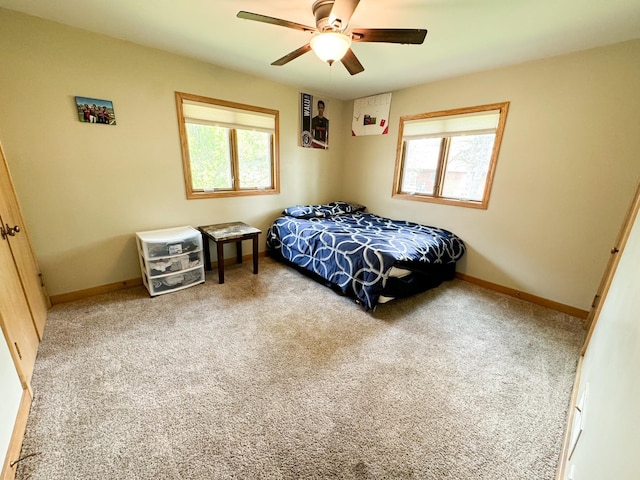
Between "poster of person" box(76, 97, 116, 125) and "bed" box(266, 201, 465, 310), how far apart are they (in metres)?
2.05

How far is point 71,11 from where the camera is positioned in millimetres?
1953

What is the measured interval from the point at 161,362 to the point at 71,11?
265 cm

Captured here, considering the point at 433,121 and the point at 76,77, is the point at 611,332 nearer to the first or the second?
Result: the point at 433,121

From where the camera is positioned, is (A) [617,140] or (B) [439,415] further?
(A) [617,140]

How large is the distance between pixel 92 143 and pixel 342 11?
2422 millimetres

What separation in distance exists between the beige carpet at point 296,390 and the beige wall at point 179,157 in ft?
1.73

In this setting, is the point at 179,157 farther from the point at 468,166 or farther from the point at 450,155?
the point at 468,166

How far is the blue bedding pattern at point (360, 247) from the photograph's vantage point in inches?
96.7

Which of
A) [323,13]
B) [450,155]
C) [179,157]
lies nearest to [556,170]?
[450,155]

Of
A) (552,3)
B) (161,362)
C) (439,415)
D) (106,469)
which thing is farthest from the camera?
(161,362)

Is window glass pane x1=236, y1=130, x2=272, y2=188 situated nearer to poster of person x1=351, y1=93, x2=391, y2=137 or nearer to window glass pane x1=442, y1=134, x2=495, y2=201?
poster of person x1=351, y1=93, x2=391, y2=137

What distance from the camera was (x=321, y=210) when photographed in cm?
388

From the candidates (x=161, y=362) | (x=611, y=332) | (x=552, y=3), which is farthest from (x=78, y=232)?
(x=552, y=3)

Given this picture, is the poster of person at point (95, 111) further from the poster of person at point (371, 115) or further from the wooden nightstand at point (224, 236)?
the poster of person at point (371, 115)
